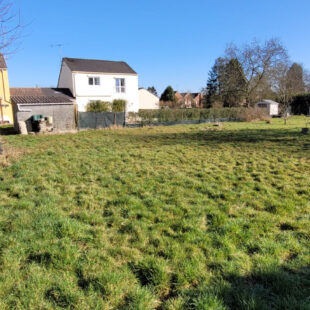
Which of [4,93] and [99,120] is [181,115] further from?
[4,93]

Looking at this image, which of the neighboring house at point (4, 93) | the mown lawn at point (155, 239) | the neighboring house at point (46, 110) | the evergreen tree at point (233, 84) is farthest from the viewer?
the evergreen tree at point (233, 84)

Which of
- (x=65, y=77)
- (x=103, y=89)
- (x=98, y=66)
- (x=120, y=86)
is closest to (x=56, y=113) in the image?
(x=103, y=89)

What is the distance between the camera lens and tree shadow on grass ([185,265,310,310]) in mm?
1985

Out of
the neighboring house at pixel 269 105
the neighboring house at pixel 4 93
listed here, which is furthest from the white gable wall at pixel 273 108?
the neighboring house at pixel 4 93

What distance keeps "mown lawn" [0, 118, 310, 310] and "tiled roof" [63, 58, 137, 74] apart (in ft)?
78.6

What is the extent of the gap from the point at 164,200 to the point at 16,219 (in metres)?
2.40

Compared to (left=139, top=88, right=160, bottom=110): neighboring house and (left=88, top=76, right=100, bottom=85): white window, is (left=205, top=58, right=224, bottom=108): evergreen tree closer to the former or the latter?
(left=139, top=88, right=160, bottom=110): neighboring house

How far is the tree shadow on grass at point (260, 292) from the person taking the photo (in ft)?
6.51

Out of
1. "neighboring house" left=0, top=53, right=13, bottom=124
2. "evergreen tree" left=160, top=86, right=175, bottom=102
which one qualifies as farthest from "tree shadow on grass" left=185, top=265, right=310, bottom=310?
"evergreen tree" left=160, top=86, right=175, bottom=102

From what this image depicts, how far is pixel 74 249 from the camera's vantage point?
9.18 feet

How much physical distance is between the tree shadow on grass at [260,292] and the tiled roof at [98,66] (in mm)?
27972

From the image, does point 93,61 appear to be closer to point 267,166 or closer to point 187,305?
point 267,166

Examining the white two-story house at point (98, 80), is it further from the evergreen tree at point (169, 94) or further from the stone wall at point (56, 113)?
the evergreen tree at point (169, 94)

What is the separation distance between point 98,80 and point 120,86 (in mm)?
2878
